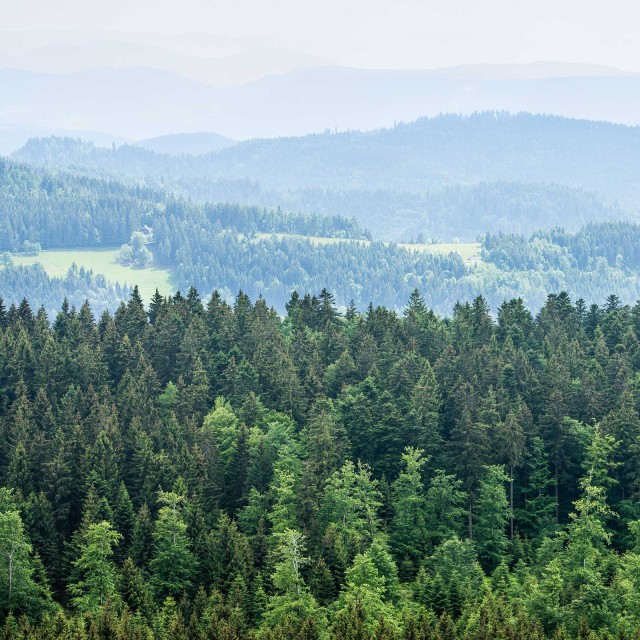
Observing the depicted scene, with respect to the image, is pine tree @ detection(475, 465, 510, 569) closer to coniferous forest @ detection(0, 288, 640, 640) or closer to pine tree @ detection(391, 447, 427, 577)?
coniferous forest @ detection(0, 288, 640, 640)

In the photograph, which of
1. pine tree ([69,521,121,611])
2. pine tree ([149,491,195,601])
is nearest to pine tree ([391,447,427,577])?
pine tree ([149,491,195,601])

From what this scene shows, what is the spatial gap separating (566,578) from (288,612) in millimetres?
20617

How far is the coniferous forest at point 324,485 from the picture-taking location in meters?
81.6

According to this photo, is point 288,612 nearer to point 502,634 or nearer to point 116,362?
point 502,634

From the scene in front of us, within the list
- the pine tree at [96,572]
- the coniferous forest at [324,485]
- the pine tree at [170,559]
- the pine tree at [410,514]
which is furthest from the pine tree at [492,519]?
the pine tree at [96,572]

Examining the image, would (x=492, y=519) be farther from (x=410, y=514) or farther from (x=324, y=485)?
(x=324, y=485)

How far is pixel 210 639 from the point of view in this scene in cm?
7531

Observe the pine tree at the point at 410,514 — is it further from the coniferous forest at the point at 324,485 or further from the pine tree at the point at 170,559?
the pine tree at the point at 170,559

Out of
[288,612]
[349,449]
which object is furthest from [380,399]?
[288,612]

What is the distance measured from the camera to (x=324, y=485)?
97.8 m

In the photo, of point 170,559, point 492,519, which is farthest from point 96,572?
point 492,519

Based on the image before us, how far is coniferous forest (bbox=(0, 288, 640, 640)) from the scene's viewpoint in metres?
81.6

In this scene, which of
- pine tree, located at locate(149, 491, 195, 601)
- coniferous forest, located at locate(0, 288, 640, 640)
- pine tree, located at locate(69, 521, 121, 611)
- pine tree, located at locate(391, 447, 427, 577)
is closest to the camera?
coniferous forest, located at locate(0, 288, 640, 640)

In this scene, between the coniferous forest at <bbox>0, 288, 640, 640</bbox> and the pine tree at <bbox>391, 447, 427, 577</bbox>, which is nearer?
the coniferous forest at <bbox>0, 288, 640, 640</bbox>
